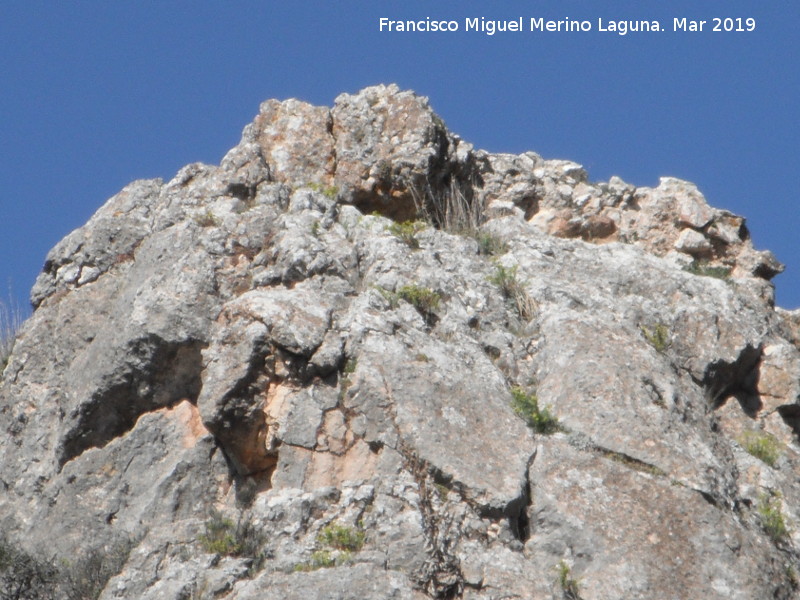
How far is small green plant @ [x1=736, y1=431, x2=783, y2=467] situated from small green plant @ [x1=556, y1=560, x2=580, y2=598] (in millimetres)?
2223

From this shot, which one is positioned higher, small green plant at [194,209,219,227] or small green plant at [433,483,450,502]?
small green plant at [194,209,219,227]

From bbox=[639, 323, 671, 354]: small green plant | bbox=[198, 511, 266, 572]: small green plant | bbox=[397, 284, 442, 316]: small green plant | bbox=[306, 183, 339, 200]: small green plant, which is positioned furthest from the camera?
bbox=[306, 183, 339, 200]: small green plant

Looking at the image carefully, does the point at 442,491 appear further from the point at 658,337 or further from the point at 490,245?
the point at 490,245

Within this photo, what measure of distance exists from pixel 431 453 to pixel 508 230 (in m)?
3.47

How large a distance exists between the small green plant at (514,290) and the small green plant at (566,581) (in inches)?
96.6

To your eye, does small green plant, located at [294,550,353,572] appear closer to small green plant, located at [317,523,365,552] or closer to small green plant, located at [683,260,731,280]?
small green plant, located at [317,523,365,552]

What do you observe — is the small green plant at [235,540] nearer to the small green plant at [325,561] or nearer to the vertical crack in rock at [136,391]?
the small green plant at [325,561]

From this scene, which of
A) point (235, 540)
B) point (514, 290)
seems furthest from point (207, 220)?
point (235, 540)

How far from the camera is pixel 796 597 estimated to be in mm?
7289

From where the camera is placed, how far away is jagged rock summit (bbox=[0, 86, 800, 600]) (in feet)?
23.0

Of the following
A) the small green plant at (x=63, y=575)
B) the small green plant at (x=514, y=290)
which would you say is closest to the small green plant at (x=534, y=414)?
the small green plant at (x=514, y=290)

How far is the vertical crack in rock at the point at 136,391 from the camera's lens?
853 cm

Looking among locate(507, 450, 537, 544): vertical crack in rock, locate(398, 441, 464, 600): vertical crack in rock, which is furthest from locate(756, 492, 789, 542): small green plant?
locate(398, 441, 464, 600): vertical crack in rock

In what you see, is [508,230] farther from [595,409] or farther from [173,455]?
[173,455]
